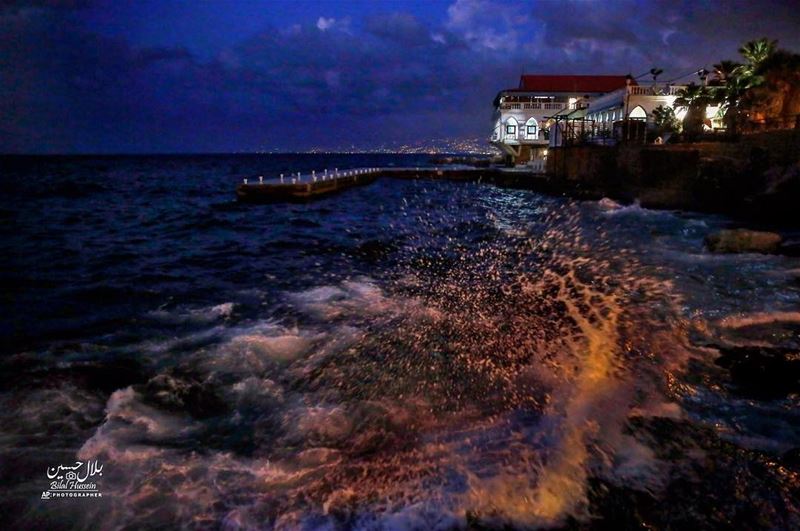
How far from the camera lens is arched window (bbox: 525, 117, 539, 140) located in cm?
6183

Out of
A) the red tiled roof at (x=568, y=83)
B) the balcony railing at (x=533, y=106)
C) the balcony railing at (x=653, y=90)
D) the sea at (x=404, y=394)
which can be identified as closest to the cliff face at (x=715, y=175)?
the sea at (x=404, y=394)

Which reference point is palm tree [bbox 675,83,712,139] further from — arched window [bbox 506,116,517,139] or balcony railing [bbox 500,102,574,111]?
arched window [bbox 506,116,517,139]

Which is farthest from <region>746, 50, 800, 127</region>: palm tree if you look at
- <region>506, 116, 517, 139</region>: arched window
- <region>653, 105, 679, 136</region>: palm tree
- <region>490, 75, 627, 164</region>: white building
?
<region>506, 116, 517, 139</region>: arched window

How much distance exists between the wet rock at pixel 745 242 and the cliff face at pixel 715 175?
7150 mm

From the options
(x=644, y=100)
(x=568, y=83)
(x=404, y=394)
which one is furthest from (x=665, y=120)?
(x=404, y=394)

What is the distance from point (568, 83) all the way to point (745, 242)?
60.8 m

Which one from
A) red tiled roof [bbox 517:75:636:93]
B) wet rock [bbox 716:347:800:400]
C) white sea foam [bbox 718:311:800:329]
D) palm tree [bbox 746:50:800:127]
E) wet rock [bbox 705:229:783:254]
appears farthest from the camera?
red tiled roof [bbox 517:75:636:93]

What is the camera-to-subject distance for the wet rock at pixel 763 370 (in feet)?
21.1

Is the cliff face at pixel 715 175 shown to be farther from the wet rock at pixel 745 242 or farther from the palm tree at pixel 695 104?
the wet rock at pixel 745 242

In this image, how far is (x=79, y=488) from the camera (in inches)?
189

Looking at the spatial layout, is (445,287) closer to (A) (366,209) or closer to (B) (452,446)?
(B) (452,446)

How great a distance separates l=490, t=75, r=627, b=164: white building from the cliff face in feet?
88.2

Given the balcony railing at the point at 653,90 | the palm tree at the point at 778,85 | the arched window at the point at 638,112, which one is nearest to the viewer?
the palm tree at the point at 778,85

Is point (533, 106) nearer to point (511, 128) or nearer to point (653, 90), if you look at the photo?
point (511, 128)
